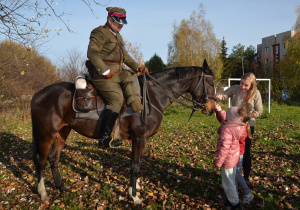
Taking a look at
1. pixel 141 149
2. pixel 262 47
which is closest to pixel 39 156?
pixel 141 149

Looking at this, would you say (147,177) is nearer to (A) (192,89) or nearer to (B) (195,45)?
(A) (192,89)

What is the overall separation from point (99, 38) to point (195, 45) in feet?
109

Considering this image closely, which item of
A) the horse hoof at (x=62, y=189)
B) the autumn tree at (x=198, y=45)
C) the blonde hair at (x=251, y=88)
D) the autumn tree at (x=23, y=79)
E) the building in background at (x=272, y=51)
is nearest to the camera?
the blonde hair at (x=251, y=88)

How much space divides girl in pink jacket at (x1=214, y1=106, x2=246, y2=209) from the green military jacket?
249cm

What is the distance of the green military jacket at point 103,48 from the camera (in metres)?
4.00

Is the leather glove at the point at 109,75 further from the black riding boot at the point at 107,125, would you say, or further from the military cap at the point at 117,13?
the military cap at the point at 117,13

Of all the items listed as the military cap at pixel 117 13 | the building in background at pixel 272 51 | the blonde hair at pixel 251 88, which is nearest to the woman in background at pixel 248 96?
the blonde hair at pixel 251 88

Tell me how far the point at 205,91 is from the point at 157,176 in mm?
2720

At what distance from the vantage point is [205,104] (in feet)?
15.1

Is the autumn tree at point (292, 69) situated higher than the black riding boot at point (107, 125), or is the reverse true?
the autumn tree at point (292, 69)

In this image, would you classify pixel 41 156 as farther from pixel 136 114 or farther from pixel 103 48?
pixel 103 48

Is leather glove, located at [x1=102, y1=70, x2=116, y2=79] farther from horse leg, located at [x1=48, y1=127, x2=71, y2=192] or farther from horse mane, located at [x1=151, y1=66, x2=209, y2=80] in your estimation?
horse leg, located at [x1=48, y1=127, x2=71, y2=192]

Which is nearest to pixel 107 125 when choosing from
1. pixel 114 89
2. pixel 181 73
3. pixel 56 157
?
pixel 114 89

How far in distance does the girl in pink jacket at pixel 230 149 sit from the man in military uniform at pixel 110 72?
1686 mm
